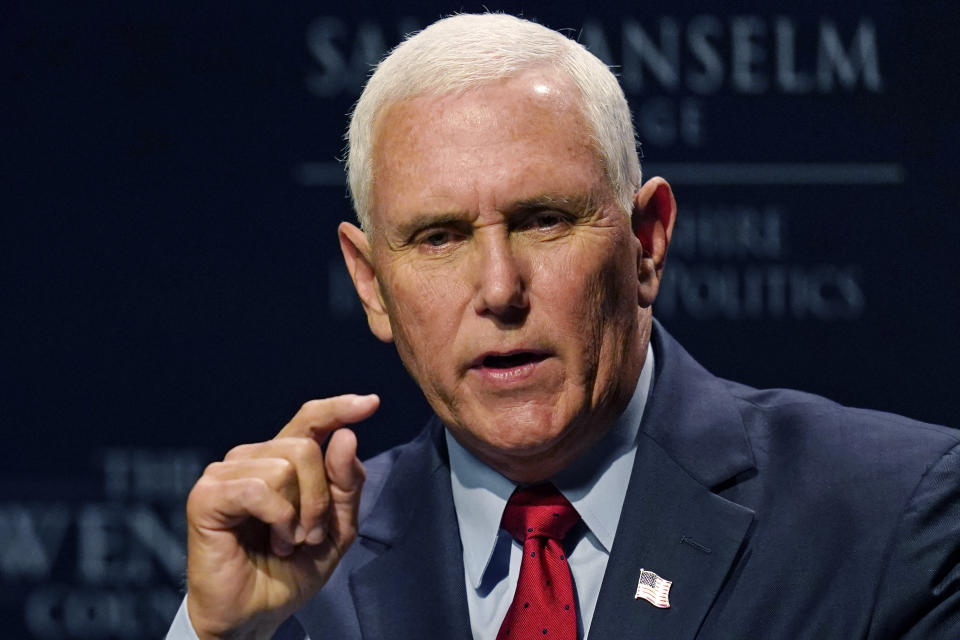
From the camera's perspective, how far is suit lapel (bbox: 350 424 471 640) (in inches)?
80.4

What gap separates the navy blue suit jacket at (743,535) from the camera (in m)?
1.92

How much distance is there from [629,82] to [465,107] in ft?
3.16

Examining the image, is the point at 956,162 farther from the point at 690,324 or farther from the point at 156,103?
the point at 156,103

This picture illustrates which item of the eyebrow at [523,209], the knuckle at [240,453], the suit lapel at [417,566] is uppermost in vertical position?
the eyebrow at [523,209]

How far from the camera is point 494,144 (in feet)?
6.16

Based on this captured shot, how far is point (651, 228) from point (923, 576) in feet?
2.08

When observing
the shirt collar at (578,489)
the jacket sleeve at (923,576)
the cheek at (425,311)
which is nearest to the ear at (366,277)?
the cheek at (425,311)

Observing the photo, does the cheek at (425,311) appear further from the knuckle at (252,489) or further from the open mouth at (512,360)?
the knuckle at (252,489)

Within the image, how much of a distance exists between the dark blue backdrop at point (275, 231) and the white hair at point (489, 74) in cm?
77

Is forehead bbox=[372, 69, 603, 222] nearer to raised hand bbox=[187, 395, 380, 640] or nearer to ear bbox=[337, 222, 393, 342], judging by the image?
ear bbox=[337, 222, 393, 342]

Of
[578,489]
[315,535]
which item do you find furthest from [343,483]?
[578,489]

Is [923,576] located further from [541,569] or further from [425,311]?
[425,311]

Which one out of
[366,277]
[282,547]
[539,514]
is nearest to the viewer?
[282,547]

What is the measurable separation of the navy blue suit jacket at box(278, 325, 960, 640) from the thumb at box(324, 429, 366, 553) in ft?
0.93
